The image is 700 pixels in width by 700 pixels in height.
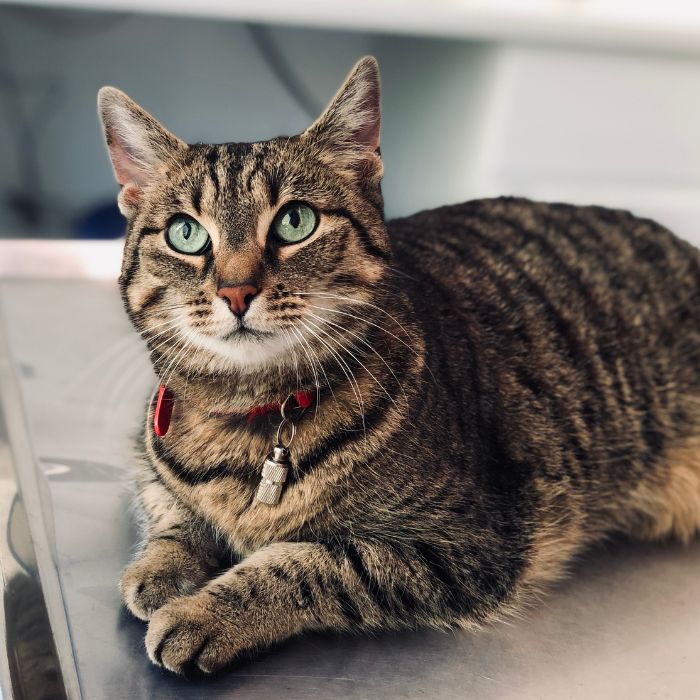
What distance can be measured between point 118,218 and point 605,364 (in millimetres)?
761

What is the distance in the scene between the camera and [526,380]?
101 cm

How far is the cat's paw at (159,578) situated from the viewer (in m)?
0.85

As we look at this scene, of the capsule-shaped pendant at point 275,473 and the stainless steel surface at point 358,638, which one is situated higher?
the capsule-shaped pendant at point 275,473

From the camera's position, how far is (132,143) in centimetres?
81

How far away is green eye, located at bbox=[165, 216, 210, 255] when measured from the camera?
2.60 feet

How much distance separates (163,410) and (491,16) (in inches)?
31.5

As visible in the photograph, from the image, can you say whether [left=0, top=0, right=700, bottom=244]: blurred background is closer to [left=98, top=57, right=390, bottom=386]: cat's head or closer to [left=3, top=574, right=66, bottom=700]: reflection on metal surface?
[left=98, top=57, right=390, bottom=386]: cat's head

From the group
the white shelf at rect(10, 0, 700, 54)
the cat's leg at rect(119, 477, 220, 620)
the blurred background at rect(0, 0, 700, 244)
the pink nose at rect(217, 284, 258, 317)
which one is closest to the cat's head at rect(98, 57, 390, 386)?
the pink nose at rect(217, 284, 258, 317)

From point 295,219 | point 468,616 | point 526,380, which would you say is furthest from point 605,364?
point 295,219

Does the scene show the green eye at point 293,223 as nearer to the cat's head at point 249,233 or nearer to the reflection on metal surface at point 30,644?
the cat's head at point 249,233

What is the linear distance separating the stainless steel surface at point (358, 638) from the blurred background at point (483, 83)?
415 mm

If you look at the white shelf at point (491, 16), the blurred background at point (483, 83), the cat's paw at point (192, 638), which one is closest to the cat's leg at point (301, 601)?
the cat's paw at point (192, 638)

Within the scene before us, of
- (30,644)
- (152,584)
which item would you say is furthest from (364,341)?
(30,644)

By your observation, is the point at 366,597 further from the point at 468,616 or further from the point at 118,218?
the point at 118,218
